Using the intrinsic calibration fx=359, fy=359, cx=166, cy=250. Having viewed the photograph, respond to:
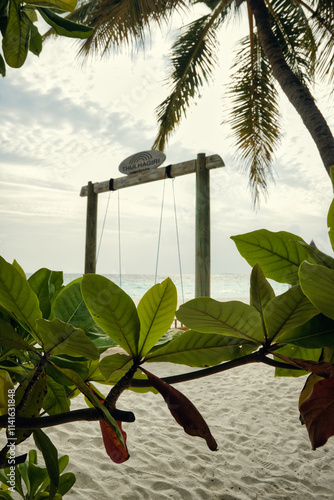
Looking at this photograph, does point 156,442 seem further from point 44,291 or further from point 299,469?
point 44,291

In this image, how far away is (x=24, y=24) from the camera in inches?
12.4

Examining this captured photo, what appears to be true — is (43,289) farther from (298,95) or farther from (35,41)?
(298,95)

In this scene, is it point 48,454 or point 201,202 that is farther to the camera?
point 201,202

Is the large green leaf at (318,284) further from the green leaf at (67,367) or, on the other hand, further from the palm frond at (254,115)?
the palm frond at (254,115)

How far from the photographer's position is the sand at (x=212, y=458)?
1531mm

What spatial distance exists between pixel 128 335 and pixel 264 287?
65 mm

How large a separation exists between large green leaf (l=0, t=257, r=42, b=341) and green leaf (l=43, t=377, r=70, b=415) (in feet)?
0.24

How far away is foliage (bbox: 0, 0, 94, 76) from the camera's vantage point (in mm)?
289

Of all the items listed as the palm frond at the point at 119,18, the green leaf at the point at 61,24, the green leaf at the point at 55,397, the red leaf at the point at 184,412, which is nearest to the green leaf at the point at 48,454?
the green leaf at the point at 55,397

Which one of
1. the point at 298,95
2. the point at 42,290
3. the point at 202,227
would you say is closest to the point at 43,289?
the point at 42,290

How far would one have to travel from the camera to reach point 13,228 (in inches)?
755

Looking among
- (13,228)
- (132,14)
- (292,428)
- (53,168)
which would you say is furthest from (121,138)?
(292,428)

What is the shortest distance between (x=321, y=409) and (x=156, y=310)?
0.08 meters

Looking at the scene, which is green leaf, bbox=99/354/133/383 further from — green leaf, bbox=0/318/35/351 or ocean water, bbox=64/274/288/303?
ocean water, bbox=64/274/288/303
